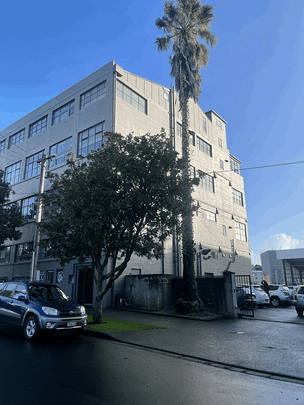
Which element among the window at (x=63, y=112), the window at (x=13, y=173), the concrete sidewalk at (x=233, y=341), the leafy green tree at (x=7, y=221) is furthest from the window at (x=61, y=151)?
the concrete sidewalk at (x=233, y=341)

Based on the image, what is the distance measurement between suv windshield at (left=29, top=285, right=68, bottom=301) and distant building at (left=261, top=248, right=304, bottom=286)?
148ft

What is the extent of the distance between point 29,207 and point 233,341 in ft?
74.5

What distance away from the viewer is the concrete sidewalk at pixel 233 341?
7.03 m

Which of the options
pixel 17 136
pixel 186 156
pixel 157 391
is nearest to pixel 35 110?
pixel 17 136

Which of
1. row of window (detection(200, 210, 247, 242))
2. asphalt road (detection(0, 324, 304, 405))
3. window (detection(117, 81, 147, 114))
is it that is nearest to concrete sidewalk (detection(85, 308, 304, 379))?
asphalt road (detection(0, 324, 304, 405))

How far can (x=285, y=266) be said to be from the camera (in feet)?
179

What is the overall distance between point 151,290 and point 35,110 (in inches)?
856

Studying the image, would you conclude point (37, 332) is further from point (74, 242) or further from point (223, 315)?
point (223, 315)

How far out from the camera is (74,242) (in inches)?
487

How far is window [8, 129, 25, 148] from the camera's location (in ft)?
103

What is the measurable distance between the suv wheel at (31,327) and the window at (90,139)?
14.7 meters

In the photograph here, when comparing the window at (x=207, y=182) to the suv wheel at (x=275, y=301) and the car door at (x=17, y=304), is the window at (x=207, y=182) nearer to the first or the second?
the suv wheel at (x=275, y=301)

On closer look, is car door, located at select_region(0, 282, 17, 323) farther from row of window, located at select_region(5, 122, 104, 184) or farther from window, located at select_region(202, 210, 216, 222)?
window, located at select_region(202, 210, 216, 222)

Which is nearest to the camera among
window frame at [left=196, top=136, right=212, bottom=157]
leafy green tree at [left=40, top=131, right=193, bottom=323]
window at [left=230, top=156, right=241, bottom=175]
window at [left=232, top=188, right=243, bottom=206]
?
leafy green tree at [left=40, top=131, right=193, bottom=323]
